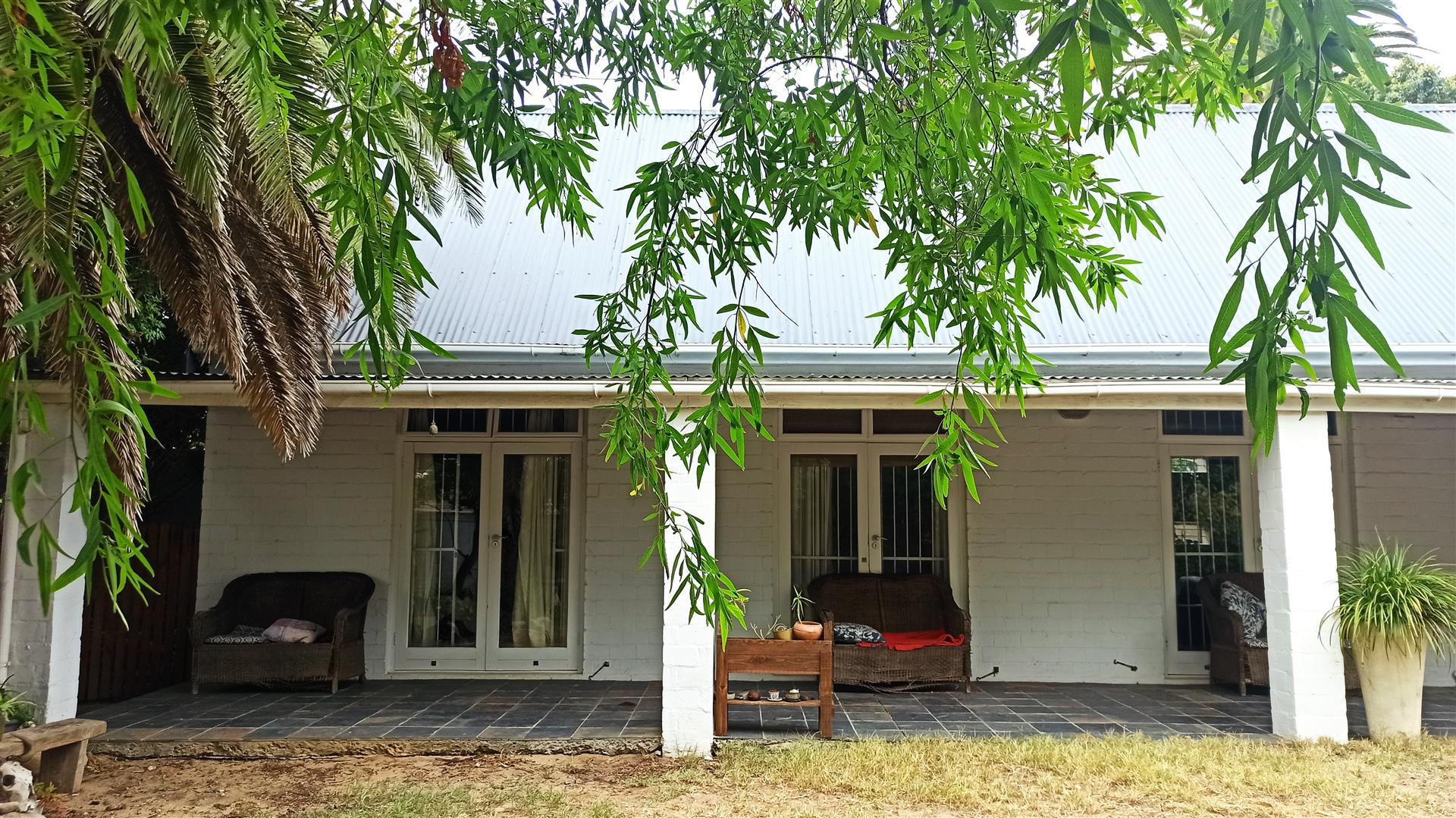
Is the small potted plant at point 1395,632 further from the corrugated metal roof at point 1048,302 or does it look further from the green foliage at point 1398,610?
the corrugated metal roof at point 1048,302

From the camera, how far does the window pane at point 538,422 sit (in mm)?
8219

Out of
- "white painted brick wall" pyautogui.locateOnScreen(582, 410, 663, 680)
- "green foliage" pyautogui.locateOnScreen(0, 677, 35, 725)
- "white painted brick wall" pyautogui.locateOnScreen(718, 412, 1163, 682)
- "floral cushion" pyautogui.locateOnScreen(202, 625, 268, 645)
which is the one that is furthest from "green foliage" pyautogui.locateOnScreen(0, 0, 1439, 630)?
"white painted brick wall" pyautogui.locateOnScreen(718, 412, 1163, 682)

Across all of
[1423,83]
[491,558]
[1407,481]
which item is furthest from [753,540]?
[1423,83]

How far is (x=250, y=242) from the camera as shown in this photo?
5387mm

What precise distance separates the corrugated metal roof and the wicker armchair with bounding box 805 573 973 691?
2.25m

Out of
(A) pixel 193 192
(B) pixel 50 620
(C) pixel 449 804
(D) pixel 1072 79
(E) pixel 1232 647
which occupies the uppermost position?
(A) pixel 193 192

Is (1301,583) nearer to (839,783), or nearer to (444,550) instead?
(839,783)

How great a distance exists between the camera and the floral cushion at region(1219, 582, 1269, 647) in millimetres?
7328

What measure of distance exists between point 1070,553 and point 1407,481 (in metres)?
2.63

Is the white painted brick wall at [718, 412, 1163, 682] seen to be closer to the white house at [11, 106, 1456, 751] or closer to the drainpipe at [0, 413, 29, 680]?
the white house at [11, 106, 1456, 751]

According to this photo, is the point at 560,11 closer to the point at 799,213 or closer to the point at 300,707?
the point at 799,213

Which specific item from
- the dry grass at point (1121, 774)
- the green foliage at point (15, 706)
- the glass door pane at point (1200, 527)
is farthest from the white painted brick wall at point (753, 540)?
the green foliage at point (15, 706)

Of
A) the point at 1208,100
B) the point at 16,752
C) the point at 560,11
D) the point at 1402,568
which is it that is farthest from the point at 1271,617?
the point at 16,752

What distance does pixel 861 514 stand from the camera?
8.24 meters
